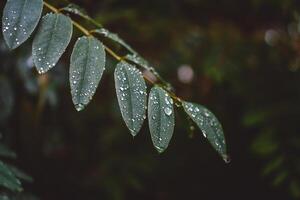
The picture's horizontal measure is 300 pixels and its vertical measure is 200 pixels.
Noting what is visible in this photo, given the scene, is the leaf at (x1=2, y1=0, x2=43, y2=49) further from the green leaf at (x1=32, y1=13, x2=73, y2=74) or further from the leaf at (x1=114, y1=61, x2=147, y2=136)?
the leaf at (x1=114, y1=61, x2=147, y2=136)

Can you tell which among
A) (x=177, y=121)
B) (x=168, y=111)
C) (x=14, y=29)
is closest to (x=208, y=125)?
(x=168, y=111)

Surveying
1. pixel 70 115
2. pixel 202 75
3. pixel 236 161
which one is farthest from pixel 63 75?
pixel 236 161

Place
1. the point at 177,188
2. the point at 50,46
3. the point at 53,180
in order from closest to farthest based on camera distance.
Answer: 1. the point at 50,46
2. the point at 53,180
3. the point at 177,188

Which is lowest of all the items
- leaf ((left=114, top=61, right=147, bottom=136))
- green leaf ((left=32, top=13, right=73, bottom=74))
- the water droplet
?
the water droplet

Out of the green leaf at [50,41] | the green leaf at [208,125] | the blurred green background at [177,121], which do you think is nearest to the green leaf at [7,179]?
the green leaf at [50,41]

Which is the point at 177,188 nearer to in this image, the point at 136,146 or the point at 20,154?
the point at 136,146

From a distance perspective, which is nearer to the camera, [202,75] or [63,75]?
[63,75]

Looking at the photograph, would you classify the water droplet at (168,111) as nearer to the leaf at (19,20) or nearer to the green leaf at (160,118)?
the green leaf at (160,118)

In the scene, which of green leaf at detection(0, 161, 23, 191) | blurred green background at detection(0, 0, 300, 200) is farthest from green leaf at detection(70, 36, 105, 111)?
blurred green background at detection(0, 0, 300, 200)
